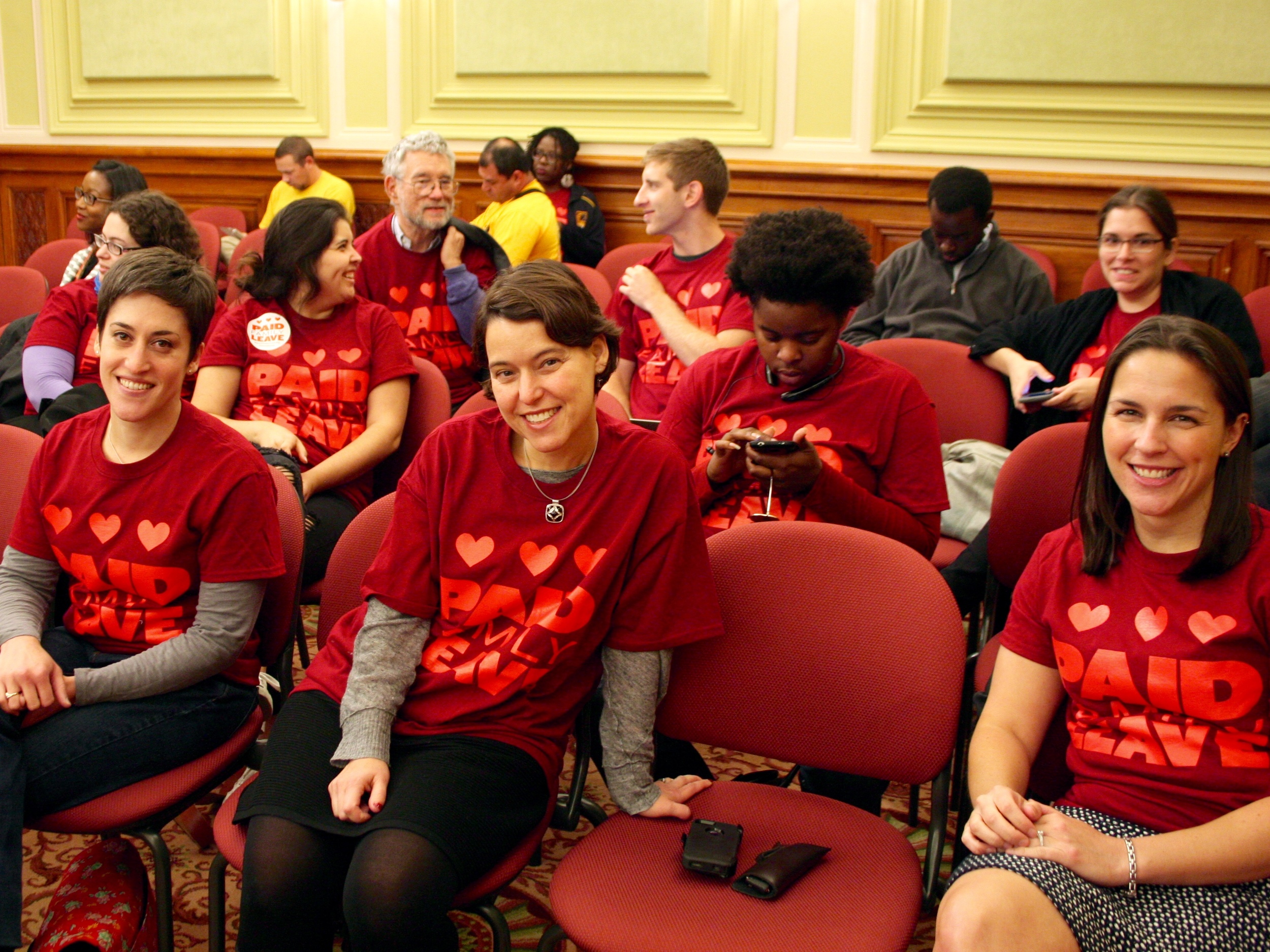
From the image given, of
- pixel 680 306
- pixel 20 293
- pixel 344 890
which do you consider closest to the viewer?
pixel 344 890

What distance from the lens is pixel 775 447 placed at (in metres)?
1.95

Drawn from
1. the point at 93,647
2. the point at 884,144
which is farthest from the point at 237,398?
the point at 884,144

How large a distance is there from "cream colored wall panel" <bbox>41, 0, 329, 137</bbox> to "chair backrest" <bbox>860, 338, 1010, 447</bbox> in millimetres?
4306

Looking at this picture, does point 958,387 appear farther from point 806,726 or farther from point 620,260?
point 620,260

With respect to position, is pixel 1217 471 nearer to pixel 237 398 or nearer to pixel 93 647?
pixel 93 647

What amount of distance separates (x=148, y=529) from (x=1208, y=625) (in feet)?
5.16

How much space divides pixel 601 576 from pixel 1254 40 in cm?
395

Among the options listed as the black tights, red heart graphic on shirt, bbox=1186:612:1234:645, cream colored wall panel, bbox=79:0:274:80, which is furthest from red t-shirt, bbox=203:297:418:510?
cream colored wall panel, bbox=79:0:274:80

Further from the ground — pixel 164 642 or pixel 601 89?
pixel 601 89

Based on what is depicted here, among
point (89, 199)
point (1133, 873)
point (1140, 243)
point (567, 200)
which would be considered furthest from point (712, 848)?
point (567, 200)

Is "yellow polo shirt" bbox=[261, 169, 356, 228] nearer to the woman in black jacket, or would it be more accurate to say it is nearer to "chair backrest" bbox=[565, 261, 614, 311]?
"chair backrest" bbox=[565, 261, 614, 311]

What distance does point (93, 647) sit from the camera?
6.07 feet

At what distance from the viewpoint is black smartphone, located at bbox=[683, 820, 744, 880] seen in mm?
1481

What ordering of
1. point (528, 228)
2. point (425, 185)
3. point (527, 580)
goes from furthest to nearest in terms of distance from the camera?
1. point (528, 228)
2. point (425, 185)
3. point (527, 580)
